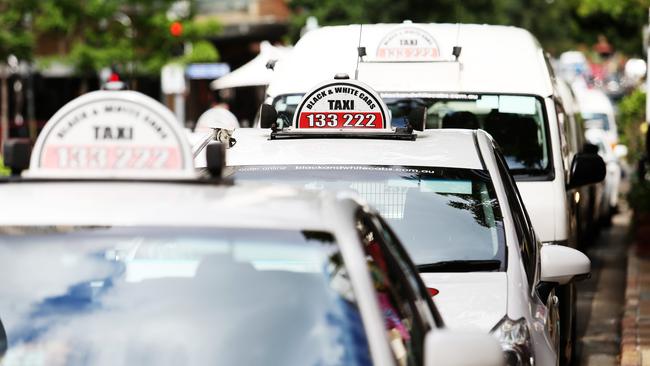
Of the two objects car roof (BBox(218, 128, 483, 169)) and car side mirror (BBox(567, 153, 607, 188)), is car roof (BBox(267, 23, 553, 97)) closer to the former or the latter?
car side mirror (BBox(567, 153, 607, 188))

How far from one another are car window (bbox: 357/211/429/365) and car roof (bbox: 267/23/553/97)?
21.3ft

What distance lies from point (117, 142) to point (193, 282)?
66cm

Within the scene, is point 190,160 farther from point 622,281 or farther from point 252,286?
point 622,281

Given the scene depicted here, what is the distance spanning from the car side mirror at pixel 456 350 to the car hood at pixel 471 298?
2224mm

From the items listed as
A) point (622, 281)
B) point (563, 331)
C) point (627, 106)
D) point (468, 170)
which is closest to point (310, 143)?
point (468, 170)

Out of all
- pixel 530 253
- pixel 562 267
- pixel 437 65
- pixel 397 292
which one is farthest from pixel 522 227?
pixel 437 65

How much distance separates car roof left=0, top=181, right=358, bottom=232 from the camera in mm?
3791

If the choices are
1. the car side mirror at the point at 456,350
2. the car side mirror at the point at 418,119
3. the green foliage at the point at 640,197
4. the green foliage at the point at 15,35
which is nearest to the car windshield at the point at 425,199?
the car side mirror at the point at 418,119

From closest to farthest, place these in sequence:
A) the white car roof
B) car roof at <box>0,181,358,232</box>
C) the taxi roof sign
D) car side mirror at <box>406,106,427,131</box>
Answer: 1. car roof at <box>0,181,358,232</box>
2. car side mirror at <box>406,106,427,131</box>
3. the taxi roof sign
4. the white car roof

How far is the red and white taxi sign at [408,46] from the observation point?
11453 mm

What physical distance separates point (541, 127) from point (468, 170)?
3.53 metres

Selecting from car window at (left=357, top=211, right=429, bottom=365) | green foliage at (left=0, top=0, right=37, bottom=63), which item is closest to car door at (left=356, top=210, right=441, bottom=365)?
car window at (left=357, top=211, right=429, bottom=365)

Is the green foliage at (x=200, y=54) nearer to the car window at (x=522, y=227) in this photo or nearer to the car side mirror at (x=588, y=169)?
the car side mirror at (x=588, y=169)

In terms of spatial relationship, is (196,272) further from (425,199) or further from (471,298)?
(425,199)
